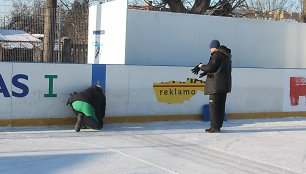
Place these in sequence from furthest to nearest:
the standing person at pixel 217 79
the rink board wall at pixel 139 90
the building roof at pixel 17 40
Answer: the building roof at pixel 17 40 < the standing person at pixel 217 79 < the rink board wall at pixel 139 90

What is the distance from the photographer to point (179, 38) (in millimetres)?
12766

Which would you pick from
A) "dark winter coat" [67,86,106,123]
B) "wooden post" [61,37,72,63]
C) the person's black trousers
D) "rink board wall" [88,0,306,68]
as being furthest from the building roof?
the person's black trousers

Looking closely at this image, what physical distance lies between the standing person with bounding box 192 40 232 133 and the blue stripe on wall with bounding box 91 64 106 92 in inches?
69.7

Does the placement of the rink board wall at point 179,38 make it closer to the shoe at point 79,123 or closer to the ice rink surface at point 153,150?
the ice rink surface at point 153,150

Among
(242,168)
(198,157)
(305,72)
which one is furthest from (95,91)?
(305,72)

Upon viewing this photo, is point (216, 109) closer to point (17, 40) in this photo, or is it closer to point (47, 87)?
point (47, 87)

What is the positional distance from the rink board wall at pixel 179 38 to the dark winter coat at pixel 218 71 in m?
3.26

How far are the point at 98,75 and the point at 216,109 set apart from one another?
2286 millimetres

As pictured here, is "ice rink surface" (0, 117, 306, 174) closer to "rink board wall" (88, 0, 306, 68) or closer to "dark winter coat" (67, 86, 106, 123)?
"dark winter coat" (67, 86, 106, 123)

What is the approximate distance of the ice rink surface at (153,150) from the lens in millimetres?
6340

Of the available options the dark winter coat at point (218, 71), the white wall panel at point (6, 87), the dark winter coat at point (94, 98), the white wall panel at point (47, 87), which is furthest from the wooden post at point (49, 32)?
the dark winter coat at point (218, 71)

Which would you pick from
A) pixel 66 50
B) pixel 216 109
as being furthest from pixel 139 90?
pixel 66 50

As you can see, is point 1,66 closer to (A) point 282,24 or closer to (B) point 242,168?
(B) point 242,168

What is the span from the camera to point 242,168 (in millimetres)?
6578
